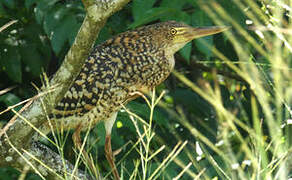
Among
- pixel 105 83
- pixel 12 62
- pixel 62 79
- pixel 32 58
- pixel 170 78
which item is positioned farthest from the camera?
pixel 170 78

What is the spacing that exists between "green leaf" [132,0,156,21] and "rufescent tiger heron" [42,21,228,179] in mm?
283

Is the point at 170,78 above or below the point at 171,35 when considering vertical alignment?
below

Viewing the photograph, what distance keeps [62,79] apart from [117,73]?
1.03 m

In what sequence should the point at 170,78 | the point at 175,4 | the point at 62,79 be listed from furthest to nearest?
the point at 170,78
the point at 175,4
the point at 62,79

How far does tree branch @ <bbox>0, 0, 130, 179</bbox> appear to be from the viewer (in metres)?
2.88

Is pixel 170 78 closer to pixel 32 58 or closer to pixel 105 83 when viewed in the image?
pixel 32 58

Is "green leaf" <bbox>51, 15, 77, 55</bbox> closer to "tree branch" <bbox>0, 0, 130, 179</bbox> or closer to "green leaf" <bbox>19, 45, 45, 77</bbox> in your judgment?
"green leaf" <bbox>19, 45, 45, 77</bbox>

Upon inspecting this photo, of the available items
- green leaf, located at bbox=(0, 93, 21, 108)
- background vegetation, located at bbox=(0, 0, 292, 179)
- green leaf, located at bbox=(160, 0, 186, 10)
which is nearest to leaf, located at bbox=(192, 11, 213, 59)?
background vegetation, located at bbox=(0, 0, 292, 179)

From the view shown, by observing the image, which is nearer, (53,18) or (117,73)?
(117,73)

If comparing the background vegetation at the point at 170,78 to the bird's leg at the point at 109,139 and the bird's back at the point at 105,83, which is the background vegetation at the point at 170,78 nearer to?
the bird's leg at the point at 109,139

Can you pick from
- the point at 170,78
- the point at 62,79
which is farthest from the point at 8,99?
the point at 170,78

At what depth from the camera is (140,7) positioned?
414 cm

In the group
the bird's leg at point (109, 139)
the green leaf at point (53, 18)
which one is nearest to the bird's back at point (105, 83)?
the bird's leg at point (109, 139)

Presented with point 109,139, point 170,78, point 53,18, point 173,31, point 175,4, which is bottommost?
point 170,78
